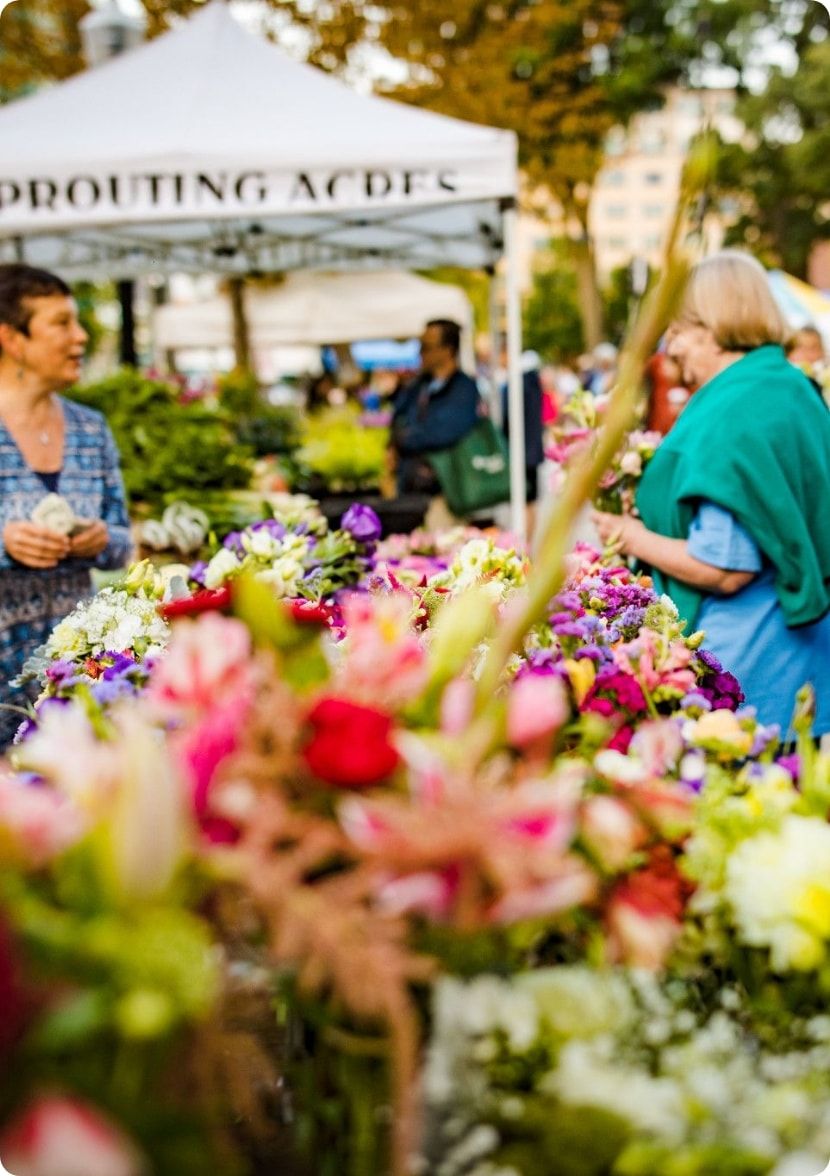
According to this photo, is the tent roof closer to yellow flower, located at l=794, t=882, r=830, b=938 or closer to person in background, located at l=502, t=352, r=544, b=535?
person in background, located at l=502, t=352, r=544, b=535

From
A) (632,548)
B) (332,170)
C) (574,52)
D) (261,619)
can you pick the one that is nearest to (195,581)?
(632,548)

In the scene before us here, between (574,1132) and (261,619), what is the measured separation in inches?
17.7

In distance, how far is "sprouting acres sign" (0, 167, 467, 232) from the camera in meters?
4.14

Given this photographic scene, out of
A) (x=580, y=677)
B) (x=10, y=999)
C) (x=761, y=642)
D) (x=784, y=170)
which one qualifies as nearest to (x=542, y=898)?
(x=10, y=999)

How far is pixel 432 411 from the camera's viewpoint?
587 centimetres

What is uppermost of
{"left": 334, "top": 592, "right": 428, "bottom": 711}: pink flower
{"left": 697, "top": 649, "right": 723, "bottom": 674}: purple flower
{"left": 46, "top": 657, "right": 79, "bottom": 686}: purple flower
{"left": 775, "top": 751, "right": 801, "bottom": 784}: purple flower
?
{"left": 334, "top": 592, "right": 428, "bottom": 711}: pink flower

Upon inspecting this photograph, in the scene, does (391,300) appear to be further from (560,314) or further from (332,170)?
(560,314)

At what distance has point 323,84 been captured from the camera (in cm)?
495

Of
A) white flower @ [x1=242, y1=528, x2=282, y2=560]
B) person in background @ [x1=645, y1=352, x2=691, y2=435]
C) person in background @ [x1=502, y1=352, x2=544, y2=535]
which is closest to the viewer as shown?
white flower @ [x1=242, y1=528, x2=282, y2=560]

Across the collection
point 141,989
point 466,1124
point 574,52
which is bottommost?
point 466,1124

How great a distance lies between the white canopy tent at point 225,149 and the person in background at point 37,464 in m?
1.30

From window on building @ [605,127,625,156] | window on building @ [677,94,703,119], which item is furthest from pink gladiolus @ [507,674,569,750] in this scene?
window on building @ [605,127,625,156]

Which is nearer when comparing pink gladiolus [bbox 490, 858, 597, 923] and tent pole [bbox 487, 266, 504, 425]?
pink gladiolus [bbox 490, 858, 597, 923]

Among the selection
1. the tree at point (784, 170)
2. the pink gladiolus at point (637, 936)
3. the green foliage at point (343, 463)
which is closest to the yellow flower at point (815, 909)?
the pink gladiolus at point (637, 936)
